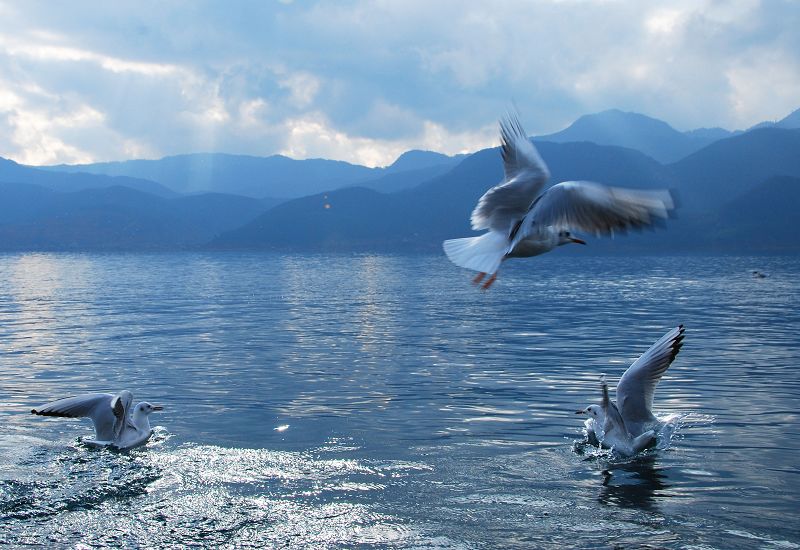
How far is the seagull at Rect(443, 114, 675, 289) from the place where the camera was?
1149 centimetres

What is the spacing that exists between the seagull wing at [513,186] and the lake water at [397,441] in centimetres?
481

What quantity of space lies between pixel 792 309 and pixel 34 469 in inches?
1824

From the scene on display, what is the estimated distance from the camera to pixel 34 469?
16750mm

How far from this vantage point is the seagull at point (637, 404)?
1741 centimetres

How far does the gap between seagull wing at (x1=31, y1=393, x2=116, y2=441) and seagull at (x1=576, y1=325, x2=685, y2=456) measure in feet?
33.7

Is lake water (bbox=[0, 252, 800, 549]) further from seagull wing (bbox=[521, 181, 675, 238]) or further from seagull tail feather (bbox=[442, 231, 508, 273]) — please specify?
seagull wing (bbox=[521, 181, 675, 238])

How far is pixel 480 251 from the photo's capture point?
13.3 m

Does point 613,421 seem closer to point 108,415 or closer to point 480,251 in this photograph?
point 480,251

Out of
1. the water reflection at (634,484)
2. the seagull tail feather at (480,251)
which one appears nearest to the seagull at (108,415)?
the seagull tail feather at (480,251)

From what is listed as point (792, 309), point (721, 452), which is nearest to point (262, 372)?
point (721, 452)

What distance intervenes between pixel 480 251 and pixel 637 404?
6.33m

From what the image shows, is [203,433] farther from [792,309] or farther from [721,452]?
[792,309]

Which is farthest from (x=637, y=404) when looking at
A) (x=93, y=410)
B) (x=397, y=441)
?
(x=93, y=410)

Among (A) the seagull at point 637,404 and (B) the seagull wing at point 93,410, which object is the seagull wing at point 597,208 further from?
(B) the seagull wing at point 93,410
